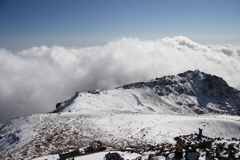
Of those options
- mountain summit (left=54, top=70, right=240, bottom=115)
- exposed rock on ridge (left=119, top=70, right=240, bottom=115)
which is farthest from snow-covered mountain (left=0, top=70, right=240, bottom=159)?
exposed rock on ridge (left=119, top=70, right=240, bottom=115)

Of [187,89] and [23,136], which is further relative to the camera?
[187,89]

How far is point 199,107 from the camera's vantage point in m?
89.6

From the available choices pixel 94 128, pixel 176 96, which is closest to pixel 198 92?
pixel 176 96

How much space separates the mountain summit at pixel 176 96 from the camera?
244 feet

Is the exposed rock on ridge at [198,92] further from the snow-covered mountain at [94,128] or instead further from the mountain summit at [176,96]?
the snow-covered mountain at [94,128]

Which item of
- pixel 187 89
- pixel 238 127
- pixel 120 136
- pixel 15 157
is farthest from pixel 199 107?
pixel 15 157

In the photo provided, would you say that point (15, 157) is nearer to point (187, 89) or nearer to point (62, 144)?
point (62, 144)

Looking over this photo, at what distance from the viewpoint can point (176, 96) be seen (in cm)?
9488

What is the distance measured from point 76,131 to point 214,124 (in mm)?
31988

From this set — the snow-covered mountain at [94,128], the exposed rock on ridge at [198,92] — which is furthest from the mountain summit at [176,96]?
the snow-covered mountain at [94,128]

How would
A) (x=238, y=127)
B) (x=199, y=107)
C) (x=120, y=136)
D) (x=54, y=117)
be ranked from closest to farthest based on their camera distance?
1. (x=120, y=136)
2. (x=238, y=127)
3. (x=54, y=117)
4. (x=199, y=107)

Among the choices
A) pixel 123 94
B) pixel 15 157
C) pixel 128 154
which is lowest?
pixel 15 157

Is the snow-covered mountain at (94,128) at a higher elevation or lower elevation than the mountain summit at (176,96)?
lower

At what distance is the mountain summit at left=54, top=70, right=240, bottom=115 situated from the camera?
7450 cm
